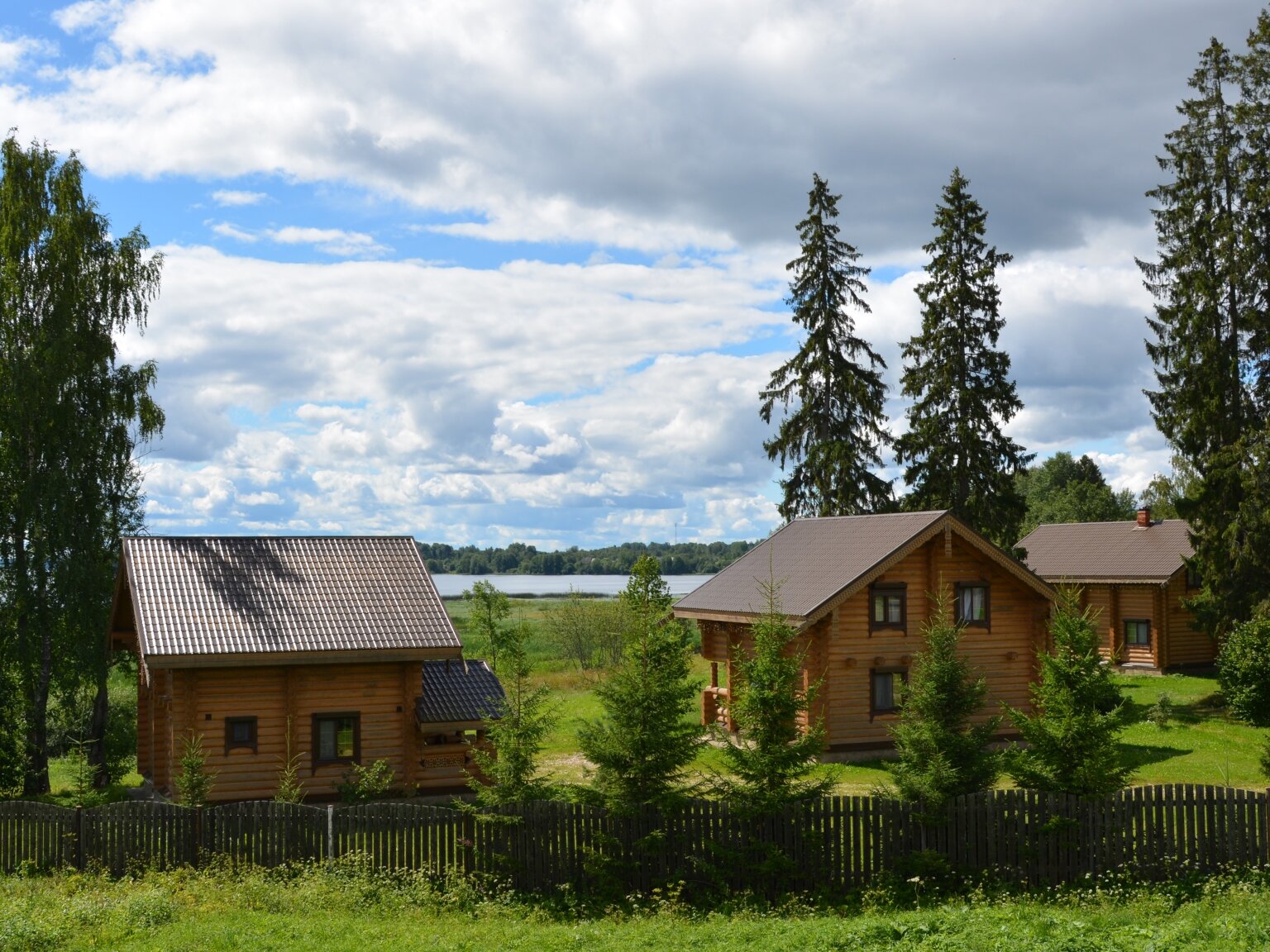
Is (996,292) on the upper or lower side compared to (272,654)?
upper

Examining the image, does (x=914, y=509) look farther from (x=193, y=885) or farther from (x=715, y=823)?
(x=193, y=885)

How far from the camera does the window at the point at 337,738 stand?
24.4 meters

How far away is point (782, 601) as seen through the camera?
3025cm

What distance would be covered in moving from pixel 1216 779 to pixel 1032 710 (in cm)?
660

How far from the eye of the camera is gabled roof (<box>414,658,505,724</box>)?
25.0m

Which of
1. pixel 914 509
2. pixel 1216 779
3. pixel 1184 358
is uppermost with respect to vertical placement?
pixel 1184 358

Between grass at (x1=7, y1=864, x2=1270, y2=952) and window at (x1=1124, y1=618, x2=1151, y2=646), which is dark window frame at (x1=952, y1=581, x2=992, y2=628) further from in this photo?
window at (x1=1124, y1=618, x2=1151, y2=646)

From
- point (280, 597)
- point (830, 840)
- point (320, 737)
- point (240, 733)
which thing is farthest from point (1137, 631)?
point (240, 733)

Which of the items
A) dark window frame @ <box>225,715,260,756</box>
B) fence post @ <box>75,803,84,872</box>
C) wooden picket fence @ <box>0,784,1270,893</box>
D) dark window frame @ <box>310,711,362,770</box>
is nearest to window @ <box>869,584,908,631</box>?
wooden picket fence @ <box>0,784,1270,893</box>

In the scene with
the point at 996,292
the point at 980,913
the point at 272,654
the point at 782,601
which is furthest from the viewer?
the point at 996,292

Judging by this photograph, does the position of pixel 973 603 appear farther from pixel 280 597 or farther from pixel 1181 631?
pixel 1181 631

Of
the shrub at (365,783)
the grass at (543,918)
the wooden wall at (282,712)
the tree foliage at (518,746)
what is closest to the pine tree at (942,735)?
the grass at (543,918)

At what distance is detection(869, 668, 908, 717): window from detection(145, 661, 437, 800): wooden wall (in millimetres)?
12055

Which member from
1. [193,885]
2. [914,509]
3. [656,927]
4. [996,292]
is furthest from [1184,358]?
[193,885]
